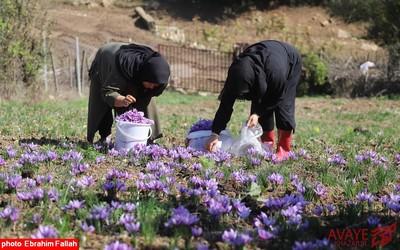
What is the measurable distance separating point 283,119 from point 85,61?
13339mm

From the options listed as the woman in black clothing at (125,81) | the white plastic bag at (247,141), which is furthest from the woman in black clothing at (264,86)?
the woman in black clothing at (125,81)

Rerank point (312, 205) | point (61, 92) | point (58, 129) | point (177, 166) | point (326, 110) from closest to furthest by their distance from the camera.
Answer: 1. point (312, 205)
2. point (177, 166)
3. point (58, 129)
4. point (326, 110)
5. point (61, 92)

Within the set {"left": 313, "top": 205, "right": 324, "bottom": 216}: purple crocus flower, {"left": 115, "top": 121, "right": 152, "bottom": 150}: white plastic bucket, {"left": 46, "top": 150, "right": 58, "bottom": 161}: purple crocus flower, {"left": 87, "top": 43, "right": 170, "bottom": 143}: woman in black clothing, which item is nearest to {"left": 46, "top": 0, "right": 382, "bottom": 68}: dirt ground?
{"left": 87, "top": 43, "right": 170, "bottom": 143}: woman in black clothing

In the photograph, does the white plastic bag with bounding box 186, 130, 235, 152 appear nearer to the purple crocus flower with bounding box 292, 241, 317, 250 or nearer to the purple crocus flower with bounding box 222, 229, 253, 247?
the purple crocus flower with bounding box 222, 229, 253, 247

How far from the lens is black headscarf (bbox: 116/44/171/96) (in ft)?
16.1

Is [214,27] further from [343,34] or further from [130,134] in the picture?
[130,134]

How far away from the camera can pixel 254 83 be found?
442cm

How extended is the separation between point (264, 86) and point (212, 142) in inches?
30.8

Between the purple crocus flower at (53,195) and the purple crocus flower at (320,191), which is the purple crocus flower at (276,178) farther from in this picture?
the purple crocus flower at (53,195)

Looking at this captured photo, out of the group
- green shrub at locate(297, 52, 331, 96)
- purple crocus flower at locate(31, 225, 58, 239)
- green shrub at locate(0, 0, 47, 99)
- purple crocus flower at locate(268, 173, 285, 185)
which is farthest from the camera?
green shrub at locate(297, 52, 331, 96)

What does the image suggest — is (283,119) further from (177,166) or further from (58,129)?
(58,129)

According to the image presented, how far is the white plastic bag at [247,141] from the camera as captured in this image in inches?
199

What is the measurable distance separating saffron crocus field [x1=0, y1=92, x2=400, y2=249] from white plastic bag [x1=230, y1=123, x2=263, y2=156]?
0.58 ft

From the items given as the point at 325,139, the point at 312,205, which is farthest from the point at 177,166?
the point at 325,139
